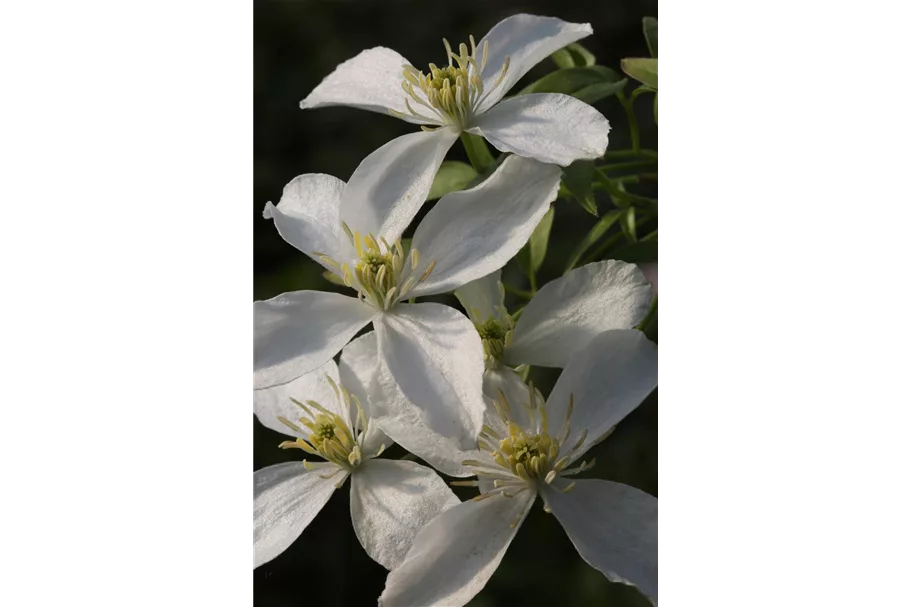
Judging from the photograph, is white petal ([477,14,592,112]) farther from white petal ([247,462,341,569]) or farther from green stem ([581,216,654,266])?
white petal ([247,462,341,569])

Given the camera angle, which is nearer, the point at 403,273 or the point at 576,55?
the point at 403,273

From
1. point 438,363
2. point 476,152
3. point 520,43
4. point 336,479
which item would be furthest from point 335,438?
point 520,43

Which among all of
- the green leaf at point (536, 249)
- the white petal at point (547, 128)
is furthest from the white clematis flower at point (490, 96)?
the green leaf at point (536, 249)

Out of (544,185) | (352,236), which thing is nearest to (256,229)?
(352,236)

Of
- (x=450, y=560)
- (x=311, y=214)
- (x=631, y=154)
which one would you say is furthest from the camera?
(x=631, y=154)

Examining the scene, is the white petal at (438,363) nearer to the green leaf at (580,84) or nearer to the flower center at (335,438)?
the flower center at (335,438)

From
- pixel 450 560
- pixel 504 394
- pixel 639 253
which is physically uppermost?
pixel 639 253

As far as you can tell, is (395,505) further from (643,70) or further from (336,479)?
(643,70)

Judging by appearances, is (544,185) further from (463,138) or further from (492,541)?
(492,541)

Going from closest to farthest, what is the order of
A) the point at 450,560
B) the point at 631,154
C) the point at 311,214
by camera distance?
the point at 450,560, the point at 311,214, the point at 631,154
